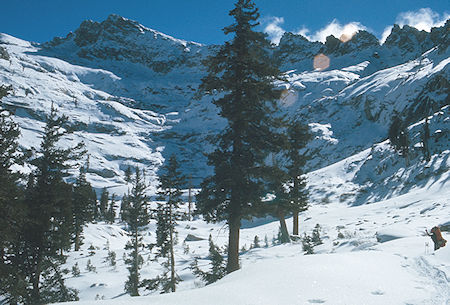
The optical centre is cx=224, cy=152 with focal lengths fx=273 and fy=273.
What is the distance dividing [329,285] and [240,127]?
25.5 ft

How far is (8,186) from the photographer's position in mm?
9484

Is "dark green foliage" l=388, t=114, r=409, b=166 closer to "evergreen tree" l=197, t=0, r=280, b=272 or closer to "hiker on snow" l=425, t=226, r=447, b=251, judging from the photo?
"evergreen tree" l=197, t=0, r=280, b=272

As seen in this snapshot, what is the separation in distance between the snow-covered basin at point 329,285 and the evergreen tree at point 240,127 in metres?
4.52

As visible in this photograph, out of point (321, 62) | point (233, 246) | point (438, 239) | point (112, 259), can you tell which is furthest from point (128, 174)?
point (321, 62)

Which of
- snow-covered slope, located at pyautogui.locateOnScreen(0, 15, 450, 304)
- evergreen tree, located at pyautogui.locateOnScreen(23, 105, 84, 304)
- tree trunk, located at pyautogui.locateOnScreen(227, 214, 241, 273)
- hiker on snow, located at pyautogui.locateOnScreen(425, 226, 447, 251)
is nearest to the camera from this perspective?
snow-covered slope, located at pyautogui.locateOnScreen(0, 15, 450, 304)

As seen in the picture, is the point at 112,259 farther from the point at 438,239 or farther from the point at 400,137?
the point at 400,137

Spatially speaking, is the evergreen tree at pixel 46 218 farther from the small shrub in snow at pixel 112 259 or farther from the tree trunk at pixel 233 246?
the small shrub in snow at pixel 112 259

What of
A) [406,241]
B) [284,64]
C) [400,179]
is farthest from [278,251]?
[284,64]

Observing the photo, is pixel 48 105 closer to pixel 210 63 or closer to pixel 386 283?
pixel 210 63

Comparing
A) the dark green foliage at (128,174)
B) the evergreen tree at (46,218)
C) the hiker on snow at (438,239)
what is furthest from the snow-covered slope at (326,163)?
the evergreen tree at (46,218)

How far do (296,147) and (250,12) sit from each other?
51.2 ft

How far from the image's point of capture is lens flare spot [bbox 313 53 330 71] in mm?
153900

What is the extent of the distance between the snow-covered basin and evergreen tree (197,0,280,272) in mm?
4518

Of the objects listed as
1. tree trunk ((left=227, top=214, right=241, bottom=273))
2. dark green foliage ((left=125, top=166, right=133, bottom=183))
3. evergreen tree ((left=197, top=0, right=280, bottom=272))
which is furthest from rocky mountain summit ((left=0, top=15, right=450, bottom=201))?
tree trunk ((left=227, top=214, right=241, bottom=273))
